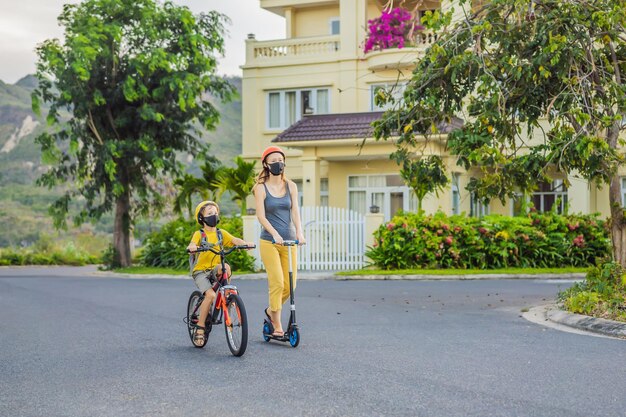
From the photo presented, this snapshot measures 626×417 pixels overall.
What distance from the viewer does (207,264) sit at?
9.59 meters

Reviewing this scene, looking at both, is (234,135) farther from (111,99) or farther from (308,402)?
(308,402)

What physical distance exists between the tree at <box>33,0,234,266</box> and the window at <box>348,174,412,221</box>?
5.24 m

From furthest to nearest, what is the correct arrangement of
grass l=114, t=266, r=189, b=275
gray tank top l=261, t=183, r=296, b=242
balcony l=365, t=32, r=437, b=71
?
balcony l=365, t=32, r=437, b=71 → grass l=114, t=266, r=189, b=275 → gray tank top l=261, t=183, r=296, b=242

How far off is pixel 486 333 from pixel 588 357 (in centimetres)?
215

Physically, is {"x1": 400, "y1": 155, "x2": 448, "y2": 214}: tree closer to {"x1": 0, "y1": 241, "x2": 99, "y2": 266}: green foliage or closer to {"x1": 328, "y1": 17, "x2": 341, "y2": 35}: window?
{"x1": 328, "y1": 17, "x2": 341, "y2": 35}: window

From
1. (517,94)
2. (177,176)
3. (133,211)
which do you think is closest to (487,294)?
(517,94)

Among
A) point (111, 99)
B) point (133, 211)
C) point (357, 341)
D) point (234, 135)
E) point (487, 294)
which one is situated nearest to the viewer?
point (357, 341)

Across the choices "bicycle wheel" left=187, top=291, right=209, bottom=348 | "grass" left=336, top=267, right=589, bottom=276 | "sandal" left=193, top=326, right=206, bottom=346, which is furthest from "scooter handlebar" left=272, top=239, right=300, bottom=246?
"grass" left=336, top=267, right=589, bottom=276

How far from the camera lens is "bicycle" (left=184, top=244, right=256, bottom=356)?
8953 mm

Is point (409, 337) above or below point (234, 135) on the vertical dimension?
below

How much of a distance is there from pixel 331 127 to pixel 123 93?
6565 mm

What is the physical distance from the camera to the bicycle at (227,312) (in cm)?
895

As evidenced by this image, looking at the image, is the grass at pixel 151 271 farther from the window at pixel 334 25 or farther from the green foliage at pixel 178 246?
the window at pixel 334 25

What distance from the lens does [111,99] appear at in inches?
1184
